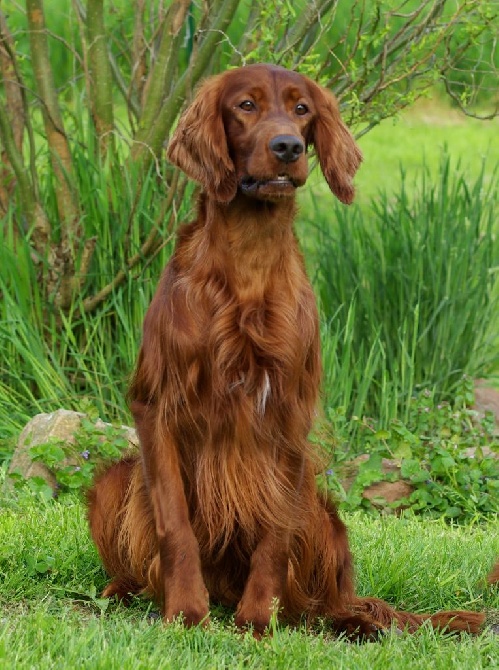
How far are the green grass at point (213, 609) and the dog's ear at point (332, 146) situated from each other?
127 cm

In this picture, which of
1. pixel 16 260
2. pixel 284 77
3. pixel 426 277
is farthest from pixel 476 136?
pixel 284 77

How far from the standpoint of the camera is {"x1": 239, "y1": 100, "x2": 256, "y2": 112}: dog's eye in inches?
136

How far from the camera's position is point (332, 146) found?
143 inches

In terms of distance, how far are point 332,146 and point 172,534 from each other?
121 cm

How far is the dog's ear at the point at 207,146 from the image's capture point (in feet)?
11.2

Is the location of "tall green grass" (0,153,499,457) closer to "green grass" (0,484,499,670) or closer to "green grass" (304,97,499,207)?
"green grass" (0,484,499,670)

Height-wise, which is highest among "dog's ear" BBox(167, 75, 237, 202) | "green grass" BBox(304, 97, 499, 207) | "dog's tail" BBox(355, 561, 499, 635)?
"dog's ear" BBox(167, 75, 237, 202)

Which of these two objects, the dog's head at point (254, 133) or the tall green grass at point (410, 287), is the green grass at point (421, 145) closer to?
the tall green grass at point (410, 287)

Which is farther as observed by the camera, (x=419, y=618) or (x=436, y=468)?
(x=436, y=468)

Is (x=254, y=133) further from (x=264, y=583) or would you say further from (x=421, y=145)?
(x=421, y=145)

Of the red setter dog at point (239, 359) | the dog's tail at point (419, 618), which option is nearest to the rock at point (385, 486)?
the dog's tail at point (419, 618)

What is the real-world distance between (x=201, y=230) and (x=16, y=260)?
96.8 inches

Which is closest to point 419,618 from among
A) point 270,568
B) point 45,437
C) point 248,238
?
point 270,568

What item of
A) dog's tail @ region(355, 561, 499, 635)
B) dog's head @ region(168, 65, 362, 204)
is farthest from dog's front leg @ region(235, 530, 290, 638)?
dog's head @ region(168, 65, 362, 204)
